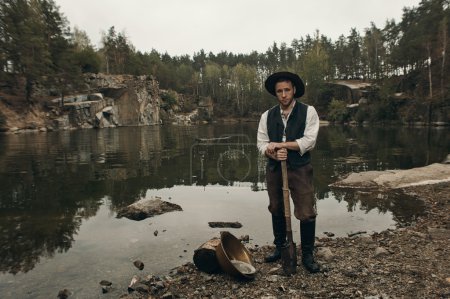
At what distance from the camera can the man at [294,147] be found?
17.9 ft

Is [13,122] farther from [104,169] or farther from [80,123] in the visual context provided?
[104,169]

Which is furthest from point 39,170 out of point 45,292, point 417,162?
point 417,162

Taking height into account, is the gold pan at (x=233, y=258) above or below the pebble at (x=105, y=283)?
above

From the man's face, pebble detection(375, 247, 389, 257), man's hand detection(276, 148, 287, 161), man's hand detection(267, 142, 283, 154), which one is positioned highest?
the man's face

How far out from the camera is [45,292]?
5.30 meters

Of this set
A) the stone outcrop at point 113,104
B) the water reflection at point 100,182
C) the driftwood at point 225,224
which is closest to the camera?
the water reflection at point 100,182

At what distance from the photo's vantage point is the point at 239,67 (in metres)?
133

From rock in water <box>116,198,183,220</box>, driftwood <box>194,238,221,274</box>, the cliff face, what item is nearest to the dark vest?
driftwood <box>194,238,221,274</box>

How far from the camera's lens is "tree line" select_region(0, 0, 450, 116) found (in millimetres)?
59906

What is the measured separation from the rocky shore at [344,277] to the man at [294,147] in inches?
20.2

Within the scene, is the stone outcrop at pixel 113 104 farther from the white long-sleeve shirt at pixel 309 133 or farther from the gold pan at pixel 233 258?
the white long-sleeve shirt at pixel 309 133

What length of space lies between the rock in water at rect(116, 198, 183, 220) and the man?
484 cm

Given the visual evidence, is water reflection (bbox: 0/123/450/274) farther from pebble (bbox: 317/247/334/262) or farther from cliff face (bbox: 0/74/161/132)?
cliff face (bbox: 0/74/161/132)

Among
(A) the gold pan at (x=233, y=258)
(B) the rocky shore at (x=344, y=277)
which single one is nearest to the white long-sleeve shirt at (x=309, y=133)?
(A) the gold pan at (x=233, y=258)
